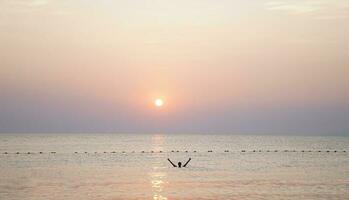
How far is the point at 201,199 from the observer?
40062mm

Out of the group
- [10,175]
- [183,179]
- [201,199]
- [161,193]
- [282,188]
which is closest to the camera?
[201,199]

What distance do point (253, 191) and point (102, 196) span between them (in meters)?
13.0

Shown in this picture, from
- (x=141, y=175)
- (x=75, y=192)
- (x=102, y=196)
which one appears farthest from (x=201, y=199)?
(x=141, y=175)

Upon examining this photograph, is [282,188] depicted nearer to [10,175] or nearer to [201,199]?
[201,199]

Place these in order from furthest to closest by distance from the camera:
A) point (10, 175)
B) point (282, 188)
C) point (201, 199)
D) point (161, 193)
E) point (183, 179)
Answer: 1. point (10, 175)
2. point (183, 179)
3. point (282, 188)
4. point (161, 193)
5. point (201, 199)

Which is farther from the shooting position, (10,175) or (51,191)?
(10,175)

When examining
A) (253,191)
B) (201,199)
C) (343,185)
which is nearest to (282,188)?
(253,191)

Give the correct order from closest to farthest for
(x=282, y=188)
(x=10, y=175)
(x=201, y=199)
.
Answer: (x=201, y=199), (x=282, y=188), (x=10, y=175)

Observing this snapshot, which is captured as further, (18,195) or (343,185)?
(343,185)

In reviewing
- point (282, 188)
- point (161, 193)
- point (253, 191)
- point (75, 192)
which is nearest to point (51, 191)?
point (75, 192)

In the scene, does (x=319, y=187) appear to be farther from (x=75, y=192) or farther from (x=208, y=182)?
(x=75, y=192)

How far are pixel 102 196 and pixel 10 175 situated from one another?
22652 mm

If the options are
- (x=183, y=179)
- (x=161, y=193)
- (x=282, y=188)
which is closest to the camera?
(x=161, y=193)

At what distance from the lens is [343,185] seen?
167ft
